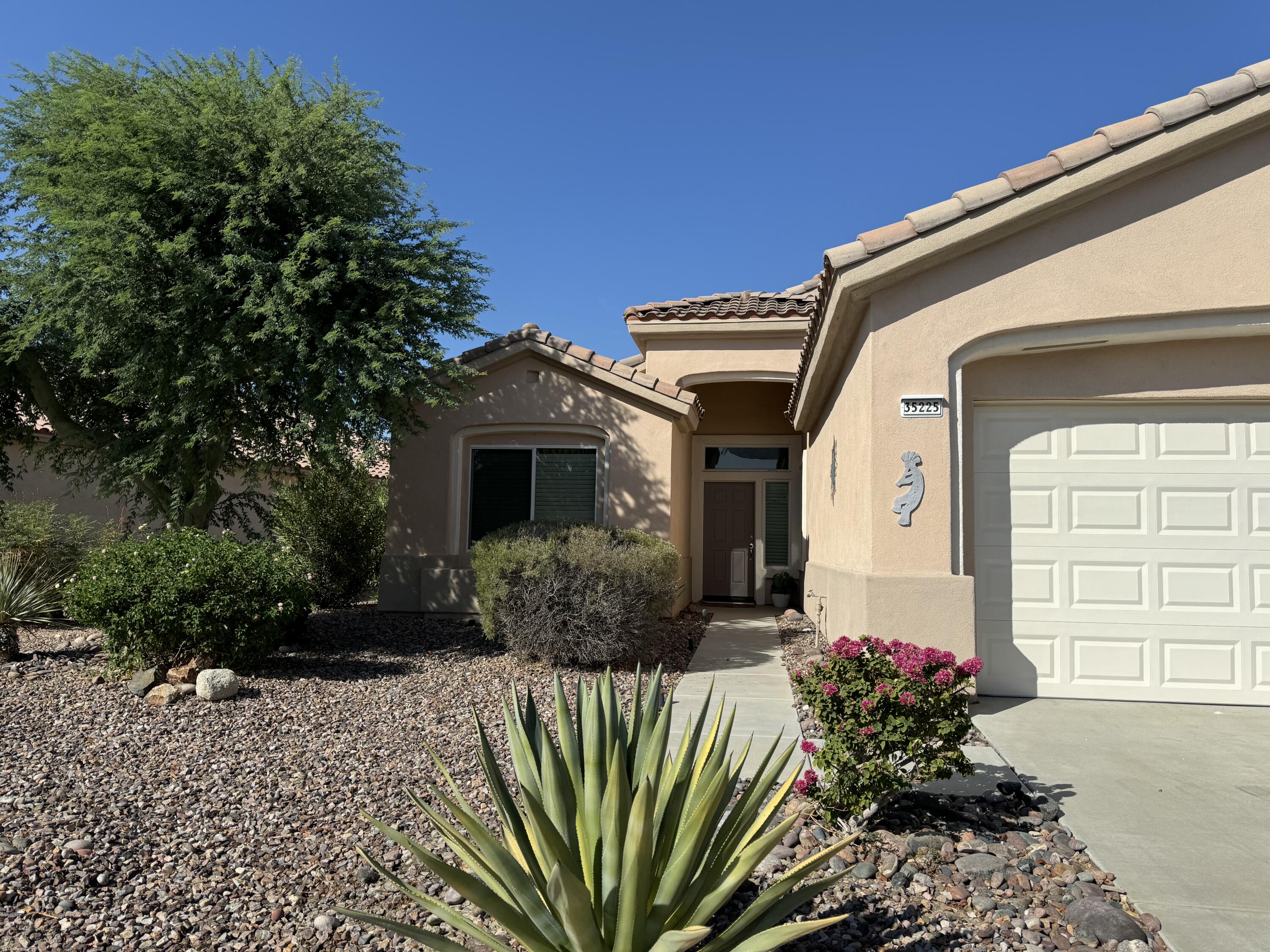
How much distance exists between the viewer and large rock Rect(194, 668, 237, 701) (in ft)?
20.7

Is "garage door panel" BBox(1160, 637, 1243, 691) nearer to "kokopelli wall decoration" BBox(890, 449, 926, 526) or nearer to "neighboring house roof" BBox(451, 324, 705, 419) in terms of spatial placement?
"kokopelli wall decoration" BBox(890, 449, 926, 526)

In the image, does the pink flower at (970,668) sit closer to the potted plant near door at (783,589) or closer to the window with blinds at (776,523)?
the potted plant near door at (783,589)

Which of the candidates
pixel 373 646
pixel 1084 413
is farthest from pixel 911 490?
pixel 373 646

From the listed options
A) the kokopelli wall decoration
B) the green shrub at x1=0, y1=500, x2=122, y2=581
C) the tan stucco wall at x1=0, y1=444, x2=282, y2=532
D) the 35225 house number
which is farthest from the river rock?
the tan stucco wall at x1=0, y1=444, x2=282, y2=532

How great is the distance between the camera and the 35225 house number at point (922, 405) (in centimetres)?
653

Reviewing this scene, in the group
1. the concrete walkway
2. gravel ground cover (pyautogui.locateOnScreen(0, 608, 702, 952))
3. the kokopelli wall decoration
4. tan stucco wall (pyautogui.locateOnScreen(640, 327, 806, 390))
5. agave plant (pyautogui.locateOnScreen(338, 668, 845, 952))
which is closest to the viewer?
agave plant (pyautogui.locateOnScreen(338, 668, 845, 952))

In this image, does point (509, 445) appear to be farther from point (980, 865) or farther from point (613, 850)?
point (613, 850)

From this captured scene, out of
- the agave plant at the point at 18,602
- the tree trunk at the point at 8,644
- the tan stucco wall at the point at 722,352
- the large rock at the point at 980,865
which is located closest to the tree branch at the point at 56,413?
the agave plant at the point at 18,602

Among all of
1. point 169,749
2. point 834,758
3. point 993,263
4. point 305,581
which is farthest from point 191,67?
point 834,758

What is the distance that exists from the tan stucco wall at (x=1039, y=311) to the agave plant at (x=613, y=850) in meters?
4.07

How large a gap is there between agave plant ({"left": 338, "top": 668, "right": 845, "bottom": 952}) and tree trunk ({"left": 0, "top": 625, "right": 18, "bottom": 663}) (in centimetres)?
736

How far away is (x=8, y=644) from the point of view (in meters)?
7.84

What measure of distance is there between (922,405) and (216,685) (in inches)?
235

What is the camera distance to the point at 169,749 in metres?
5.16
